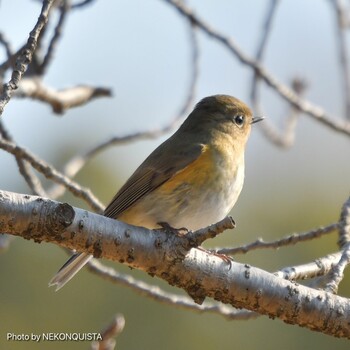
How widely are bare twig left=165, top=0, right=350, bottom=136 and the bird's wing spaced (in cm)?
93

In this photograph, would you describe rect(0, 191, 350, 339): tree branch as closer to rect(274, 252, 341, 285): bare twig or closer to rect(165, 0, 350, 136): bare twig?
rect(274, 252, 341, 285): bare twig

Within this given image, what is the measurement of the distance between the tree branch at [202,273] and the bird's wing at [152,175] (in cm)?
133

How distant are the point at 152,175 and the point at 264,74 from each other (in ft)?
4.24

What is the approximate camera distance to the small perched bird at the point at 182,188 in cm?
475

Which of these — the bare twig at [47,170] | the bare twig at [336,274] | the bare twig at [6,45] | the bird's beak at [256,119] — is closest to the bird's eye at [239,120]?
the bird's beak at [256,119]

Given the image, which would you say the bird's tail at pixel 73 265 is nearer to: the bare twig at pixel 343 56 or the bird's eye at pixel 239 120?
the bird's eye at pixel 239 120

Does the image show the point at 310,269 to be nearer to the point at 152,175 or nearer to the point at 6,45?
the point at 152,175

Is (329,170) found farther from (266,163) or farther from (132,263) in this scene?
(132,263)

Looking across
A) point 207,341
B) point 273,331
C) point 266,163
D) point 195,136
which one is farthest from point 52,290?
point 266,163

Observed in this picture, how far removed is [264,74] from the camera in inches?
231

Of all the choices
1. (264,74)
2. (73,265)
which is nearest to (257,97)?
(264,74)

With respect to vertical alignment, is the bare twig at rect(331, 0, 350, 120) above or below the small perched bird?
above

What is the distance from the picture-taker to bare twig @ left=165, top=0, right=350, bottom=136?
579cm

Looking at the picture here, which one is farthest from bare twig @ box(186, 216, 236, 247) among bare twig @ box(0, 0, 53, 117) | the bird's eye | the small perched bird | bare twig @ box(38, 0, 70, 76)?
the bird's eye
